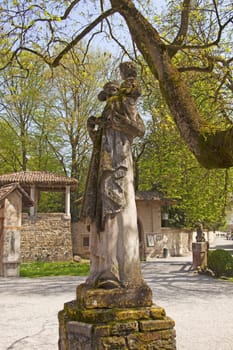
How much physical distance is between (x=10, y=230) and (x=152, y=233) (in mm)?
12618

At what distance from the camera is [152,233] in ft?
91.5

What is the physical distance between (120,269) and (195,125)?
2.40 meters

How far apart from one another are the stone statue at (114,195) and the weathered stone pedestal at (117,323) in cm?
15

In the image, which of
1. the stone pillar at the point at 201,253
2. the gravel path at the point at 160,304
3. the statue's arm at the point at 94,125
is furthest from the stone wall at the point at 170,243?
the statue's arm at the point at 94,125

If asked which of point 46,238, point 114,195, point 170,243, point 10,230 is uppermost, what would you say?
point 114,195

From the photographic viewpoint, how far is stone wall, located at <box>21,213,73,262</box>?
26.0m

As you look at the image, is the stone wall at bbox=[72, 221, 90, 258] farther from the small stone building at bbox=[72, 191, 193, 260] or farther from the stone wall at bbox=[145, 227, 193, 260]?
the stone wall at bbox=[145, 227, 193, 260]

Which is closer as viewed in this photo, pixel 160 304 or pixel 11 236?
pixel 160 304

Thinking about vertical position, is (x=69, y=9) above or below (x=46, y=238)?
above

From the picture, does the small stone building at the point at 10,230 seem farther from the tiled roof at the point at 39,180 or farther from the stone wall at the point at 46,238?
the stone wall at the point at 46,238

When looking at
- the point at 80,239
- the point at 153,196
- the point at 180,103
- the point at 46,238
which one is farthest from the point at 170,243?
the point at 180,103

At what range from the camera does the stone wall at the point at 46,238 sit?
85.3 feet

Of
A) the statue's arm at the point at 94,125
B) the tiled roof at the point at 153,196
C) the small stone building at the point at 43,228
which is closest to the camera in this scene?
the statue's arm at the point at 94,125

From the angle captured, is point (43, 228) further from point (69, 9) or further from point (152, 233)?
point (69, 9)
